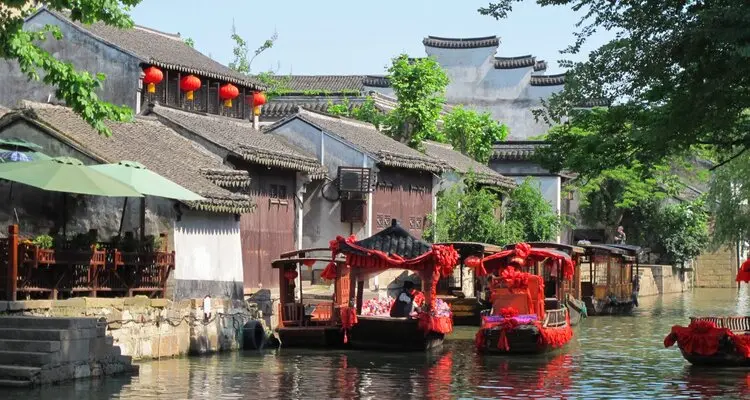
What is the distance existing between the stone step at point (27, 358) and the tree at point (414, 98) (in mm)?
27884

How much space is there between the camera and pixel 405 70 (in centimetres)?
4575

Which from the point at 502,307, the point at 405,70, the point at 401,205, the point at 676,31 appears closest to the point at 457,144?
the point at 405,70

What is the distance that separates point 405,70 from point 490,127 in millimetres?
7866

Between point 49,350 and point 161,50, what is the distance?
57.2 feet

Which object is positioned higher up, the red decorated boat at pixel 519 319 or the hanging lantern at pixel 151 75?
the hanging lantern at pixel 151 75

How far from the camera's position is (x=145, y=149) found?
27688mm

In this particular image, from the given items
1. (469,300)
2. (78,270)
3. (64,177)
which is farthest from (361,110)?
(64,177)

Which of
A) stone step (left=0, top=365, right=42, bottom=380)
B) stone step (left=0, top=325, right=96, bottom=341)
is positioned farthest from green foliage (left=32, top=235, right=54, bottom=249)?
stone step (left=0, top=365, right=42, bottom=380)

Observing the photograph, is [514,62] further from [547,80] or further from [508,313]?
[508,313]

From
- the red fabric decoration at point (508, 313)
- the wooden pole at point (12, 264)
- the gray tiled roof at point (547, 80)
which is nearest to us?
the wooden pole at point (12, 264)

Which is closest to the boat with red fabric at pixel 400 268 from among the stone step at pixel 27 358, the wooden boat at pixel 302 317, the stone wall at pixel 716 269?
the wooden boat at pixel 302 317

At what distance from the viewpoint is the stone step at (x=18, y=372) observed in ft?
60.8

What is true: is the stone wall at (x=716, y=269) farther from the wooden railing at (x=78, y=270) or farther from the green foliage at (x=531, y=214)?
the wooden railing at (x=78, y=270)

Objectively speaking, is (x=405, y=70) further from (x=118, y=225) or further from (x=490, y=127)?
(x=118, y=225)
